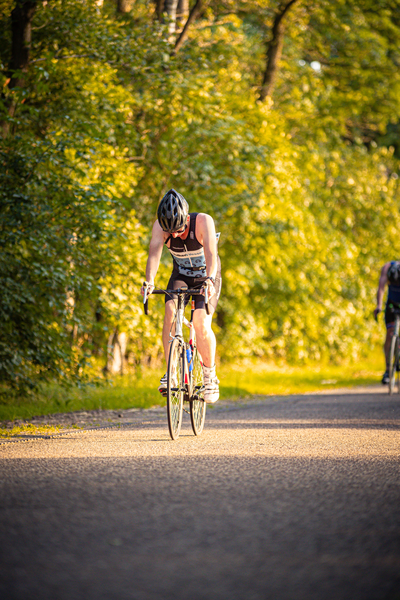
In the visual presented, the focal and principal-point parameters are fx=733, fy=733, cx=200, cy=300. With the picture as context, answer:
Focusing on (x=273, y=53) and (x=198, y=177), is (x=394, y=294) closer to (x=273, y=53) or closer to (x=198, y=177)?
(x=198, y=177)

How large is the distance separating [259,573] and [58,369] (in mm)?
6560

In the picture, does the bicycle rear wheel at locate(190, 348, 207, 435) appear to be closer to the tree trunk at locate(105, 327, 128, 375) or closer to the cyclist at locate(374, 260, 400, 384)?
the cyclist at locate(374, 260, 400, 384)

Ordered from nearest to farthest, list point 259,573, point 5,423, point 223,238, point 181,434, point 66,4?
point 259,573, point 181,434, point 5,423, point 66,4, point 223,238

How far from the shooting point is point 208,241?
6.75 metres

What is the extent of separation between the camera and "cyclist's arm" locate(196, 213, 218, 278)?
6.72m

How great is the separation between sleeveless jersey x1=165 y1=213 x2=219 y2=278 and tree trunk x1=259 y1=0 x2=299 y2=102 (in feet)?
43.5

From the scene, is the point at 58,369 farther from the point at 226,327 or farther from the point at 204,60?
the point at 226,327

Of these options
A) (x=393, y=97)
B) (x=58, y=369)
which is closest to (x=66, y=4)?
(x=58, y=369)

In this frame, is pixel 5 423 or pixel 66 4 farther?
pixel 66 4

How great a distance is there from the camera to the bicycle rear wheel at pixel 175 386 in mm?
6473

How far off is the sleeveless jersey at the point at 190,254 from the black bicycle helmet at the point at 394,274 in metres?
6.13

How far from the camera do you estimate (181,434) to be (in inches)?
281

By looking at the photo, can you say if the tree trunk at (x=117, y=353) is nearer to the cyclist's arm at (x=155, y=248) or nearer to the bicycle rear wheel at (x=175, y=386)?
the cyclist's arm at (x=155, y=248)

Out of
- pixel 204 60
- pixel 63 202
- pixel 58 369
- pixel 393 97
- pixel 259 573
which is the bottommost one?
pixel 259 573
